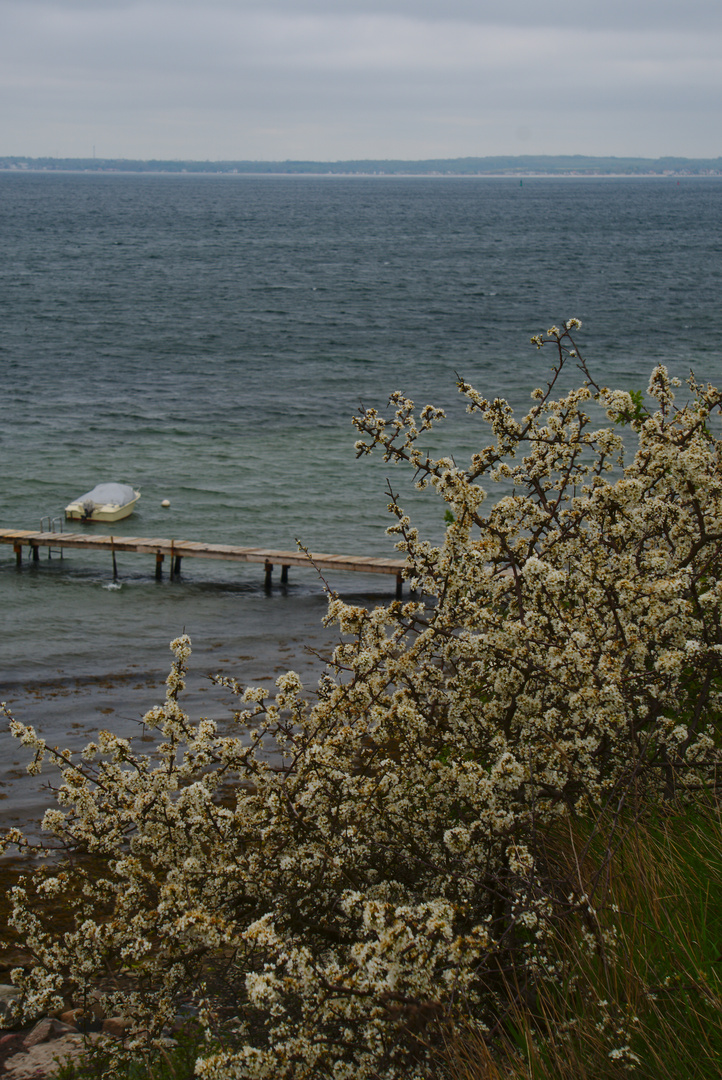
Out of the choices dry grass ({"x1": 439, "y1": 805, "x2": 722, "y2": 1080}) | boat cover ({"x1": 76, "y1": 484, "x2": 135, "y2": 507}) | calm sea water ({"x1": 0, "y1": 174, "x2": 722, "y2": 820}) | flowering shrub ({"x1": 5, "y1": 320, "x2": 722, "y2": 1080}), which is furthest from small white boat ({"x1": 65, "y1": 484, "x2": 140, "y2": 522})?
dry grass ({"x1": 439, "y1": 805, "x2": 722, "y2": 1080})

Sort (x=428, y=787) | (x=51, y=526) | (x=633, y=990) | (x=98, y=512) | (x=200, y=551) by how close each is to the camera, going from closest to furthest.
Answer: (x=633, y=990)
(x=428, y=787)
(x=200, y=551)
(x=51, y=526)
(x=98, y=512)

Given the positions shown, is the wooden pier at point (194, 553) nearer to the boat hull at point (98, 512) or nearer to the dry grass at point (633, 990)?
the boat hull at point (98, 512)

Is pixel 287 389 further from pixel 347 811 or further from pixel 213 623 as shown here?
pixel 347 811

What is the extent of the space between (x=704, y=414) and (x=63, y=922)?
21.6 ft

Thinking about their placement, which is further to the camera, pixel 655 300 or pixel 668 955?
pixel 655 300

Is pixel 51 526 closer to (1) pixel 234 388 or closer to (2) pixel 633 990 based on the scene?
(1) pixel 234 388

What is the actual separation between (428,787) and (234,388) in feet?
111

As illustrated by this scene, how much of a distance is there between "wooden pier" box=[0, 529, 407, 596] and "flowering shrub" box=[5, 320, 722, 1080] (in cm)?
1111

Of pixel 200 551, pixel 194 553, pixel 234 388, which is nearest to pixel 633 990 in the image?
pixel 200 551

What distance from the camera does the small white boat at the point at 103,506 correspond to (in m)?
22.7

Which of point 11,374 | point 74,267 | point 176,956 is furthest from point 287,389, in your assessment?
point 74,267

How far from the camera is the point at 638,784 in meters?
5.36

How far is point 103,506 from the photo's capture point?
22734mm

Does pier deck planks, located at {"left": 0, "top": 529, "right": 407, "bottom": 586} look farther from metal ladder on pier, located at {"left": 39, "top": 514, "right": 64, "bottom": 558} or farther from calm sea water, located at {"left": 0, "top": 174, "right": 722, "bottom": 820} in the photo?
calm sea water, located at {"left": 0, "top": 174, "right": 722, "bottom": 820}
